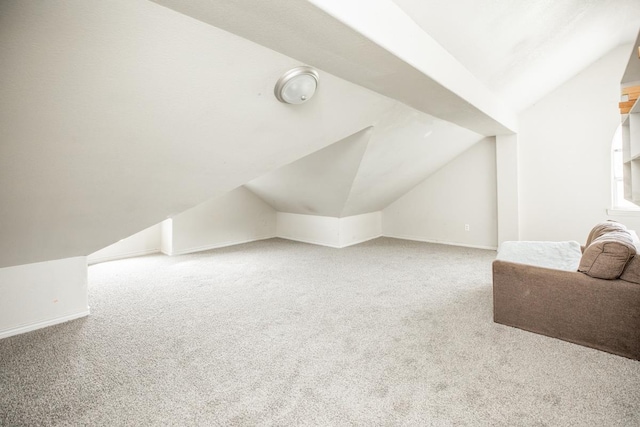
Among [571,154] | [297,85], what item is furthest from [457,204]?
[297,85]

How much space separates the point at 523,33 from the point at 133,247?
5.44 m

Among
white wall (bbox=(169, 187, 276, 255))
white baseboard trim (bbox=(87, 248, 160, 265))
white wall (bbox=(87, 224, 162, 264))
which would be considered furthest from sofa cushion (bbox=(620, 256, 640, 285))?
white baseboard trim (bbox=(87, 248, 160, 265))

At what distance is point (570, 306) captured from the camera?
196 centimetres

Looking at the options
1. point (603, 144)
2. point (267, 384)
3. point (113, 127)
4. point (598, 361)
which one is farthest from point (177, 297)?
point (603, 144)

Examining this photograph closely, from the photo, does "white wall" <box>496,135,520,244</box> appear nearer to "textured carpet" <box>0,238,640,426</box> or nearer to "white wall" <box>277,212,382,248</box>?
"textured carpet" <box>0,238,640,426</box>

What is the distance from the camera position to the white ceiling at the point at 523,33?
6.06ft

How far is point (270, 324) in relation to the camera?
2.33m

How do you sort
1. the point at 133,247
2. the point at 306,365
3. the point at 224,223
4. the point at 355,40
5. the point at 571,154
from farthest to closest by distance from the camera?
the point at 224,223 → the point at 133,247 → the point at 571,154 → the point at 306,365 → the point at 355,40

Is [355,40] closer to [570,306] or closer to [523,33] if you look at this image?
[523,33]

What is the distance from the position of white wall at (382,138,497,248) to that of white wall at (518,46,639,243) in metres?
0.46

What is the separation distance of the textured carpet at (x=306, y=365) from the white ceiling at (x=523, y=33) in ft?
6.66

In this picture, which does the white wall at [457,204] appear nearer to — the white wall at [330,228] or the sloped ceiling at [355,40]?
the white wall at [330,228]

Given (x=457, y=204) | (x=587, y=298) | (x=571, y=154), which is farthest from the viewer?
(x=457, y=204)

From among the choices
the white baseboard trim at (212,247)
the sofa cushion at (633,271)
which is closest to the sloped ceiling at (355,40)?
the sofa cushion at (633,271)
